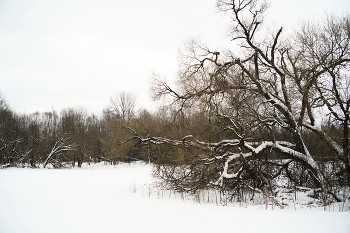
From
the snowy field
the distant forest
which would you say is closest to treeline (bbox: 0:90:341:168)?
the distant forest

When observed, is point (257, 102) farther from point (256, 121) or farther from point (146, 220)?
point (146, 220)

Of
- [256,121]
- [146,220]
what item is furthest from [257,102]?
[146,220]

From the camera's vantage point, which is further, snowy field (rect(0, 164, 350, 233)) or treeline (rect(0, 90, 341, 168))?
treeline (rect(0, 90, 341, 168))

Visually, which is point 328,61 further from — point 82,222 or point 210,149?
A: point 82,222

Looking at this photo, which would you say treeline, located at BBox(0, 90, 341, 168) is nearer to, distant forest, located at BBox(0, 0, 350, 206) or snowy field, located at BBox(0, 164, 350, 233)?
distant forest, located at BBox(0, 0, 350, 206)

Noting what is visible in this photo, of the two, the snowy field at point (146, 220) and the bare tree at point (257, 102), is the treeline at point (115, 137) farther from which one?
the snowy field at point (146, 220)

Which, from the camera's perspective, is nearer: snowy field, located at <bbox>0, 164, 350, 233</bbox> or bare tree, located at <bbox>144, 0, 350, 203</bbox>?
snowy field, located at <bbox>0, 164, 350, 233</bbox>

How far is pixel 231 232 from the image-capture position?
15.2 ft

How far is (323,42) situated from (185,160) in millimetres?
7824

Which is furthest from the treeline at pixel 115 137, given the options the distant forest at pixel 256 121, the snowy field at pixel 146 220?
the snowy field at pixel 146 220

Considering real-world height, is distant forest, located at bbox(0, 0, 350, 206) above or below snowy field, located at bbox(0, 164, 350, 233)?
above

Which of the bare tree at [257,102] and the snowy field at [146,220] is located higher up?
the bare tree at [257,102]

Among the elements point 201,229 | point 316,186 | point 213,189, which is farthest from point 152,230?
point 316,186

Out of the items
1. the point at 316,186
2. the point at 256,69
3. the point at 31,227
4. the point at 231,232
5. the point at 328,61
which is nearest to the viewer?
the point at 231,232
